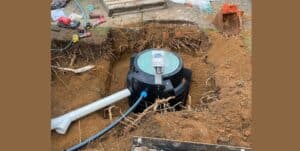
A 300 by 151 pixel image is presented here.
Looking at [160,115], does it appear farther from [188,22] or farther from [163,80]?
[188,22]

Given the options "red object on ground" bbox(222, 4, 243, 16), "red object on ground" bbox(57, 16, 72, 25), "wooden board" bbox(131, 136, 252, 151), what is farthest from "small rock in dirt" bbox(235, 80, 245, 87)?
"red object on ground" bbox(57, 16, 72, 25)

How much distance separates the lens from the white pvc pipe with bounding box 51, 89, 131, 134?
6145 millimetres

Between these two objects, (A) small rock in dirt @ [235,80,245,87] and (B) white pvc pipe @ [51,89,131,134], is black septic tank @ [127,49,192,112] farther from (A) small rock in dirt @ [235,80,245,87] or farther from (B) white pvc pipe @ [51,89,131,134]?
(A) small rock in dirt @ [235,80,245,87]

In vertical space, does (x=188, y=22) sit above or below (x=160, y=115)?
above

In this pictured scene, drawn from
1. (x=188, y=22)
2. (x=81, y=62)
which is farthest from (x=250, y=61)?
(x=81, y=62)

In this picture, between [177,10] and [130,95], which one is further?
[177,10]

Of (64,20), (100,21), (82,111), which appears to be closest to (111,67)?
(100,21)

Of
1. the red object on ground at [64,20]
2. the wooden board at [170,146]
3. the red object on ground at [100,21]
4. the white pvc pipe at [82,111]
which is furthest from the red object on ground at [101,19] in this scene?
the wooden board at [170,146]

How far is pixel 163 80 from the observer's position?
662cm

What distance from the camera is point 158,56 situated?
6812mm

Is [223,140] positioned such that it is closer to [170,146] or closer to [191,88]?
[170,146]

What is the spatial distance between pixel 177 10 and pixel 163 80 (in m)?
1.72

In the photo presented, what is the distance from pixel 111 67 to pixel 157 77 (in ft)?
3.32

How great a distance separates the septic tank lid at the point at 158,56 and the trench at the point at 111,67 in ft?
1.53
